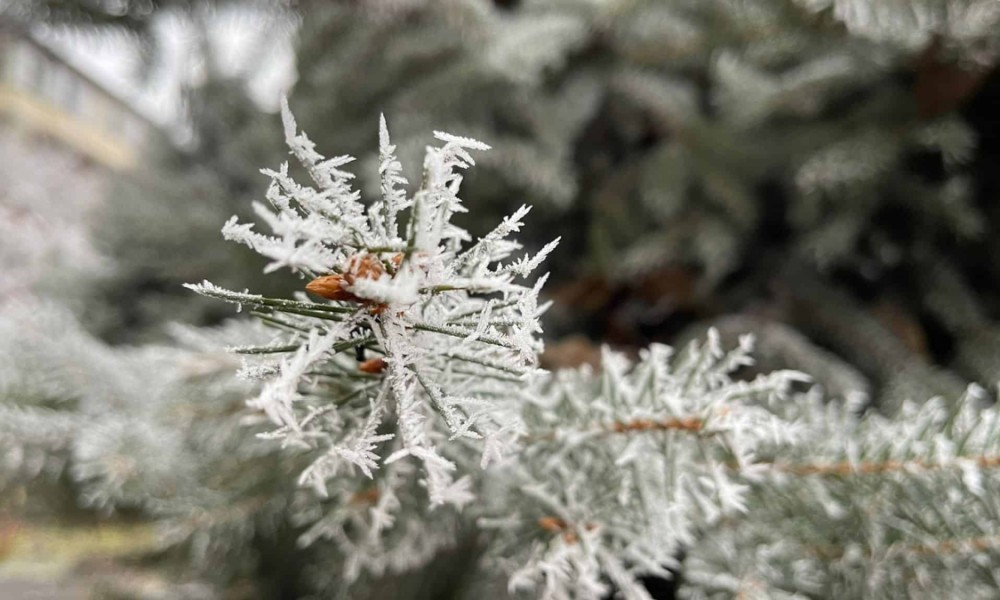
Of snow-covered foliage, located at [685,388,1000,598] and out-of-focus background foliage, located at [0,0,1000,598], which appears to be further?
out-of-focus background foliage, located at [0,0,1000,598]

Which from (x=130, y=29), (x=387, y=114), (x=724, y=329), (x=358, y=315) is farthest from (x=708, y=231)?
(x=130, y=29)

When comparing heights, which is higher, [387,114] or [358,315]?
[387,114]

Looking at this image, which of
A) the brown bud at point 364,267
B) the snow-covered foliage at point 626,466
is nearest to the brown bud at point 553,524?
the snow-covered foliage at point 626,466

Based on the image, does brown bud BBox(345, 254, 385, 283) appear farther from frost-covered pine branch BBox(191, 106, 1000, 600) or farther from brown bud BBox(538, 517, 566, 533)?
brown bud BBox(538, 517, 566, 533)

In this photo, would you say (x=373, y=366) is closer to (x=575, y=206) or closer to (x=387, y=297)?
(x=387, y=297)

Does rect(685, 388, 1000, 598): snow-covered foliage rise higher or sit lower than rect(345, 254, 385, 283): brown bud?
lower

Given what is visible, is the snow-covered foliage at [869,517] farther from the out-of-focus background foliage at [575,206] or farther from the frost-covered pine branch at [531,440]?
the out-of-focus background foliage at [575,206]

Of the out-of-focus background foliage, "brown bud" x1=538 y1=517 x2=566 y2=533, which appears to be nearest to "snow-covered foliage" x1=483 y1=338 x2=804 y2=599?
"brown bud" x1=538 y1=517 x2=566 y2=533

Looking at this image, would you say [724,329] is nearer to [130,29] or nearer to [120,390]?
[120,390]
